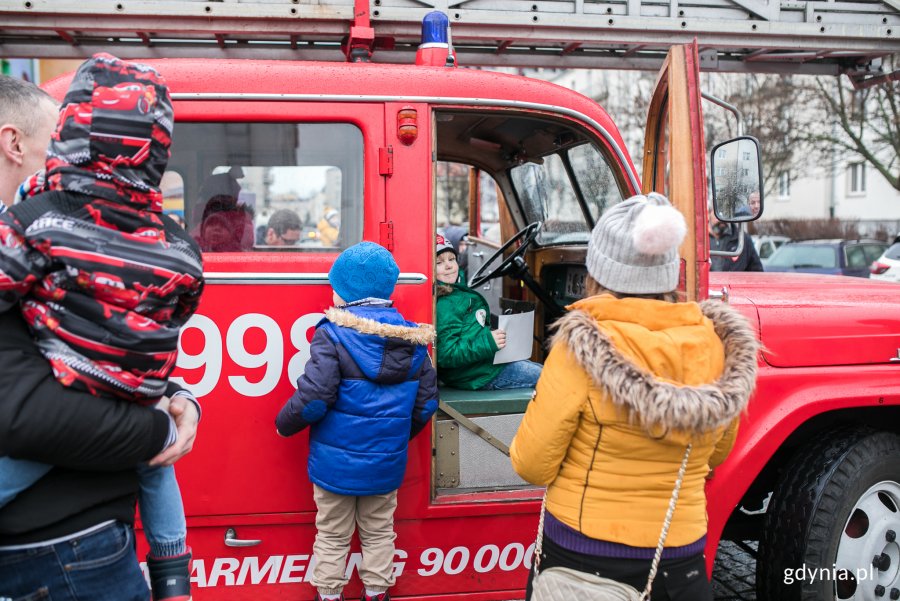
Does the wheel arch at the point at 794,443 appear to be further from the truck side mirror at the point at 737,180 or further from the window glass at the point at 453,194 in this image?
the window glass at the point at 453,194

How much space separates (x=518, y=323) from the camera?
3.60 meters

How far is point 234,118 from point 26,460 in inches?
64.1

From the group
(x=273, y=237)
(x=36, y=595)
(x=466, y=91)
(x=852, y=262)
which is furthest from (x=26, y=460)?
(x=852, y=262)

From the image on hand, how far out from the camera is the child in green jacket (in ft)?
10.8

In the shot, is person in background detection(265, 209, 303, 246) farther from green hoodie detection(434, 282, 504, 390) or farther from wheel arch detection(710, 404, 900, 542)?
wheel arch detection(710, 404, 900, 542)

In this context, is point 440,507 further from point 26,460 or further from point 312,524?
point 26,460

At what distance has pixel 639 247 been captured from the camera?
1.87 m

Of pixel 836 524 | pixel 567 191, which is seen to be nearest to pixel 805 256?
pixel 567 191

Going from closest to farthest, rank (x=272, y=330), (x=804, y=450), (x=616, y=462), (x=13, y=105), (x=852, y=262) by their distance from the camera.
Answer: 1. (x=13, y=105)
2. (x=616, y=462)
3. (x=272, y=330)
4. (x=804, y=450)
5. (x=852, y=262)

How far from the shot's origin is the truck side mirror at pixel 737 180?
110 inches

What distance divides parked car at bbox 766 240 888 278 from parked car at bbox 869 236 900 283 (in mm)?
1960

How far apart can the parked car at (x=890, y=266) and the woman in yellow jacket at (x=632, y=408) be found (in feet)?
37.5

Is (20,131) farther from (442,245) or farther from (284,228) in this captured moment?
(442,245)

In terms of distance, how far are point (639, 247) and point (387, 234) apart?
46.2 inches
